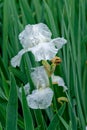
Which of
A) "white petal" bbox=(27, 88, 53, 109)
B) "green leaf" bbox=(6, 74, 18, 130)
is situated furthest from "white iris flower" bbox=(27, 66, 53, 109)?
"green leaf" bbox=(6, 74, 18, 130)

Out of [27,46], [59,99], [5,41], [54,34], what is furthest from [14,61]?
[5,41]

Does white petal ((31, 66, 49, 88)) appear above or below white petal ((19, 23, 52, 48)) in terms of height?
below

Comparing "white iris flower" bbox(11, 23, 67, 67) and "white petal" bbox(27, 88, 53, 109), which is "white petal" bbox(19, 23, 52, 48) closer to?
"white iris flower" bbox(11, 23, 67, 67)

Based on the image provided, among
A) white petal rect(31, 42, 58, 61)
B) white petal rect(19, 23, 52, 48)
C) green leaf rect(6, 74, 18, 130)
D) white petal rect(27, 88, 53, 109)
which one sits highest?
white petal rect(19, 23, 52, 48)

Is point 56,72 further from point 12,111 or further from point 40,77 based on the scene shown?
point 12,111

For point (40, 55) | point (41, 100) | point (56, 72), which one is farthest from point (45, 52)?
point (56, 72)

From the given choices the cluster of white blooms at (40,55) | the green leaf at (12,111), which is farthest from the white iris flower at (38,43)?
the green leaf at (12,111)

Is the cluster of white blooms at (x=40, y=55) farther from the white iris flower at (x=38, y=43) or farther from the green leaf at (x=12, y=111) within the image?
the green leaf at (x=12, y=111)
